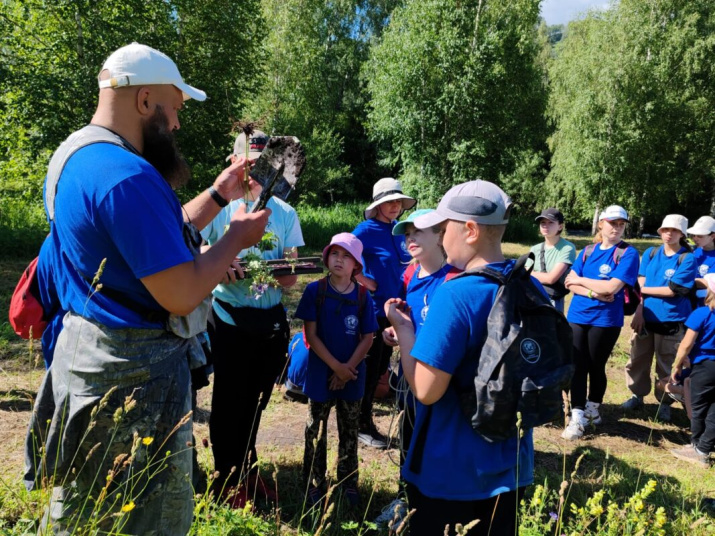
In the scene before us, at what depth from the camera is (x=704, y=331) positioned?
467 cm

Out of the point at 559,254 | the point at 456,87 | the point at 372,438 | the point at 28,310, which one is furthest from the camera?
the point at 456,87

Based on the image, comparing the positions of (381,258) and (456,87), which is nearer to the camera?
(381,258)

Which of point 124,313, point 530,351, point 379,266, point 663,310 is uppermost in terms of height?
point 124,313

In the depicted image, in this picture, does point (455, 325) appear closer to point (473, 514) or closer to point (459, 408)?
point (459, 408)

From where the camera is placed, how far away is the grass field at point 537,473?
2.96 meters

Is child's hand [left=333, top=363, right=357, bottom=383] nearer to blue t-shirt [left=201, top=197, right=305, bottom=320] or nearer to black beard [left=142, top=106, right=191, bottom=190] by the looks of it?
blue t-shirt [left=201, top=197, right=305, bottom=320]

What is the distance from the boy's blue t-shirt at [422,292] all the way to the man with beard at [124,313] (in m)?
1.58

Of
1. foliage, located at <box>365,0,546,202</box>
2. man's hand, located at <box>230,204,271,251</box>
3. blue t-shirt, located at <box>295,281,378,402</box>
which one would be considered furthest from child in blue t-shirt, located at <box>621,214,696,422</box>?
foliage, located at <box>365,0,546,202</box>

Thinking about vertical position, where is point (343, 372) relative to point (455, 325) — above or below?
below

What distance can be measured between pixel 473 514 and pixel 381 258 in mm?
2958

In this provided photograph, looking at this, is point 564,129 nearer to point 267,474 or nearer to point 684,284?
point 684,284

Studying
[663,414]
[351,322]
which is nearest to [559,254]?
[663,414]

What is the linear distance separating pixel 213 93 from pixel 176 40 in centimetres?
181

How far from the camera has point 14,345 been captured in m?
6.38
